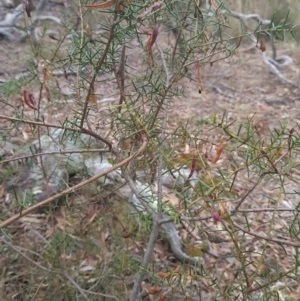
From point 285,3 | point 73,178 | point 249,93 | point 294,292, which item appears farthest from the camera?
point 285,3

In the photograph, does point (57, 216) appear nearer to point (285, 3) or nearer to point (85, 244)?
point (85, 244)

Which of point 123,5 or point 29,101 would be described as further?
point 29,101

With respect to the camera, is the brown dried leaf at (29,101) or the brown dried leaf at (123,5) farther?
the brown dried leaf at (29,101)

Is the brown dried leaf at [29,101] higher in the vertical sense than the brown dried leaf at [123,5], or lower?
lower

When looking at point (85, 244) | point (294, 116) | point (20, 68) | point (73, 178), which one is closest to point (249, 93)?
point (294, 116)

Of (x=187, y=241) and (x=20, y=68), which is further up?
(x=187, y=241)

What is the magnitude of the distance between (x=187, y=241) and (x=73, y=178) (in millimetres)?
600

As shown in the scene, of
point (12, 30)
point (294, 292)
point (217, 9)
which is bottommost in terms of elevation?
point (12, 30)

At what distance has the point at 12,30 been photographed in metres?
4.36

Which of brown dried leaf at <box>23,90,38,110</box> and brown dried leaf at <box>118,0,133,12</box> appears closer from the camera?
brown dried leaf at <box>118,0,133,12</box>

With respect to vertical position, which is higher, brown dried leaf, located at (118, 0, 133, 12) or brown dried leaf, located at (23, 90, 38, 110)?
brown dried leaf, located at (118, 0, 133, 12)

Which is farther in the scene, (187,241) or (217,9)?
(187,241)

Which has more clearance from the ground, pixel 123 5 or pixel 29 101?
pixel 123 5

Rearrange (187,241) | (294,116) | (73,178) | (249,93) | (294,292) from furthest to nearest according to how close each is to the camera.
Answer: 1. (249,93)
2. (294,116)
3. (73,178)
4. (187,241)
5. (294,292)
